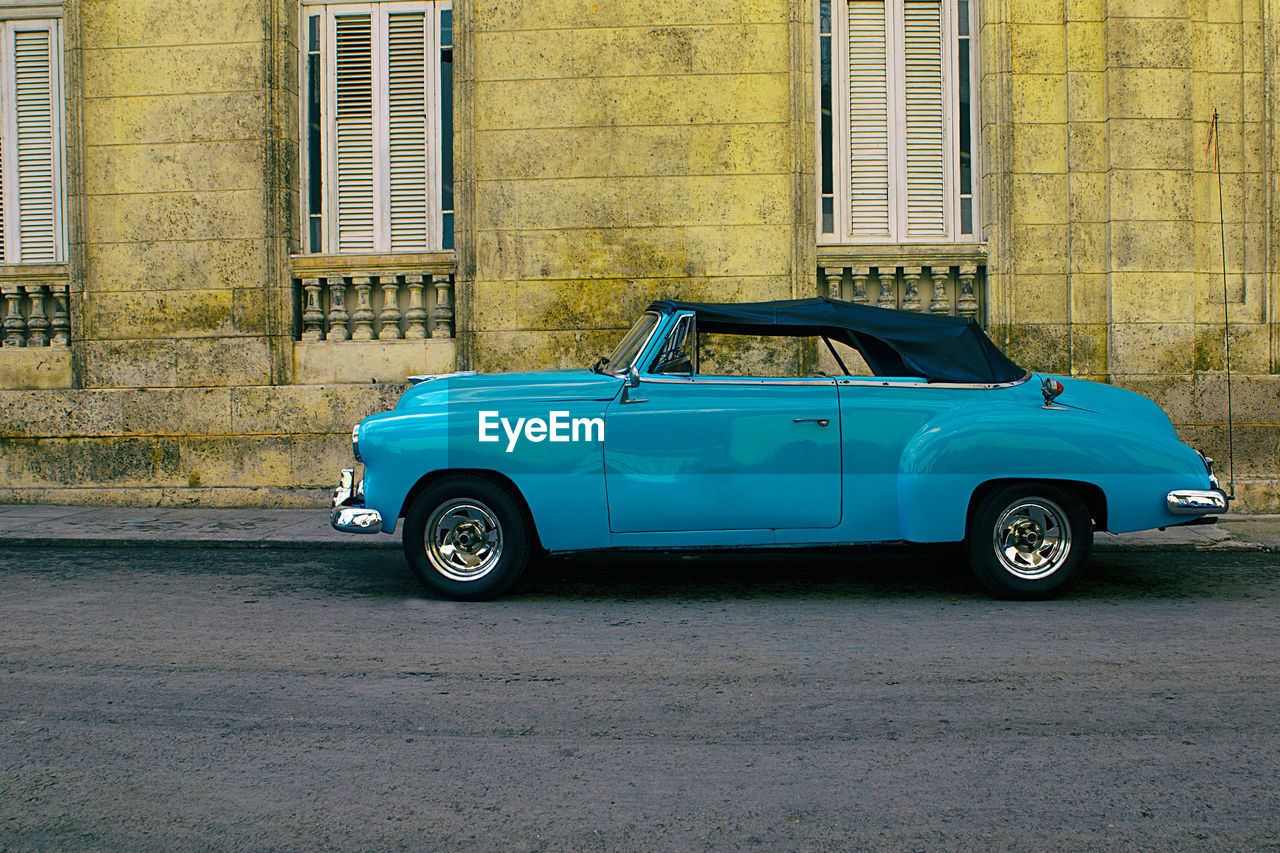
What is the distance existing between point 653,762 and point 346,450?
26.3 feet

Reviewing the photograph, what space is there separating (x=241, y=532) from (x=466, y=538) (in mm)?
3665

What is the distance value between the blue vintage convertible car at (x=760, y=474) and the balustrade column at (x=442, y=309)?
204 inches

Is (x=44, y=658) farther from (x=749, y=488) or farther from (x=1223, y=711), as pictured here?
(x=1223, y=711)

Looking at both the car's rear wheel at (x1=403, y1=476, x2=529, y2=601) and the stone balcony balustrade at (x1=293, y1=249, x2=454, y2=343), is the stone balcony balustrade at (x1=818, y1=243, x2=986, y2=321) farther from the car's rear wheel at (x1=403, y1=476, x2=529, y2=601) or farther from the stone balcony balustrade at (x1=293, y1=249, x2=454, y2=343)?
the car's rear wheel at (x1=403, y1=476, x2=529, y2=601)

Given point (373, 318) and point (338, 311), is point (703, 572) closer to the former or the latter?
point (373, 318)

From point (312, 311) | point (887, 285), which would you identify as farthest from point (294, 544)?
point (887, 285)

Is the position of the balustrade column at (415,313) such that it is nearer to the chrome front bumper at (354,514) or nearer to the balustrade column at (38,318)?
the balustrade column at (38,318)

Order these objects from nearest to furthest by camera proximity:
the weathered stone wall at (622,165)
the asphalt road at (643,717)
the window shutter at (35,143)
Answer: the asphalt road at (643,717) → the weathered stone wall at (622,165) → the window shutter at (35,143)

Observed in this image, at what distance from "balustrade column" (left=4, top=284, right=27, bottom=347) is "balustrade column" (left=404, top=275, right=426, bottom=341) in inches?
169

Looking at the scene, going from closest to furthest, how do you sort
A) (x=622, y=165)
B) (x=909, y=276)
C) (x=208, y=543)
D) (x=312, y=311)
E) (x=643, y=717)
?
(x=643, y=717)
(x=208, y=543)
(x=622, y=165)
(x=909, y=276)
(x=312, y=311)

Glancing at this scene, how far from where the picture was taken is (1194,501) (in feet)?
20.5

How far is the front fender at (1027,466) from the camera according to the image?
20.6 feet

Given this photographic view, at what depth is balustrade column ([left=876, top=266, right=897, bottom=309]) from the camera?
443 inches

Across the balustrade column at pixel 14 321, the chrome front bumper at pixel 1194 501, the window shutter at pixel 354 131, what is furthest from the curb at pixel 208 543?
the chrome front bumper at pixel 1194 501
